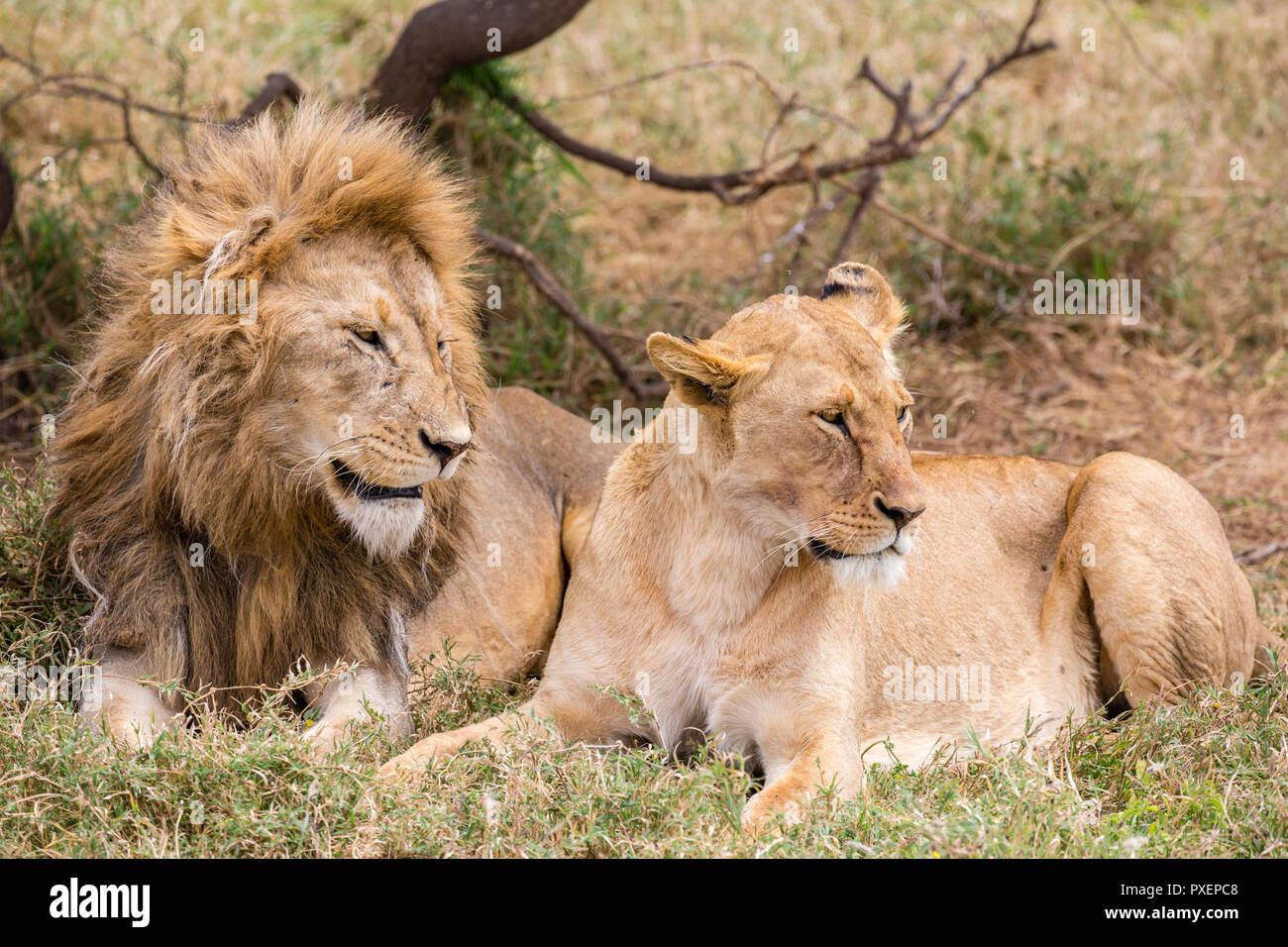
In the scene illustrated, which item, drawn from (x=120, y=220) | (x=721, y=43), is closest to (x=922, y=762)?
(x=120, y=220)

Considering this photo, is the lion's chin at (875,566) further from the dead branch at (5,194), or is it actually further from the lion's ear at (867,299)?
the dead branch at (5,194)

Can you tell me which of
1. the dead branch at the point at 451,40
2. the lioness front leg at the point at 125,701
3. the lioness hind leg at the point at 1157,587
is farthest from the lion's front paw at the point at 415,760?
the dead branch at the point at 451,40

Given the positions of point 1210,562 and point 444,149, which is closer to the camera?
point 1210,562

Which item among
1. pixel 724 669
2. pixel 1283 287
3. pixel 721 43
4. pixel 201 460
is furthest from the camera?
pixel 721 43

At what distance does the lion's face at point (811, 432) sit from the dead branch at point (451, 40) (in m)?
2.63

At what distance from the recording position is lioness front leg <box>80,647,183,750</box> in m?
3.62

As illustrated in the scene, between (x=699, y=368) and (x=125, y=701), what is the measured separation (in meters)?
1.64

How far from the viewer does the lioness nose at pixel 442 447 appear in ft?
11.4

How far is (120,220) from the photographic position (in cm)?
655

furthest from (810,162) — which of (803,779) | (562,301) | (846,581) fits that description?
(803,779)

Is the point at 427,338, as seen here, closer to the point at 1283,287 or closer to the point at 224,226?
the point at 224,226

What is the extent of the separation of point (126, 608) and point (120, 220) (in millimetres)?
3284

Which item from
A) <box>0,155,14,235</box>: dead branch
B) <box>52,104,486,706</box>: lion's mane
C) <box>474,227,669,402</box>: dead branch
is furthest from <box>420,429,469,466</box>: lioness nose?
<box>0,155,14,235</box>: dead branch

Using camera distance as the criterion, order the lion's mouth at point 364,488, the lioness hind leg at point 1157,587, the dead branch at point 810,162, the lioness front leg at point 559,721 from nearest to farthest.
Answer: the lion's mouth at point 364,488, the lioness front leg at point 559,721, the lioness hind leg at point 1157,587, the dead branch at point 810,162
